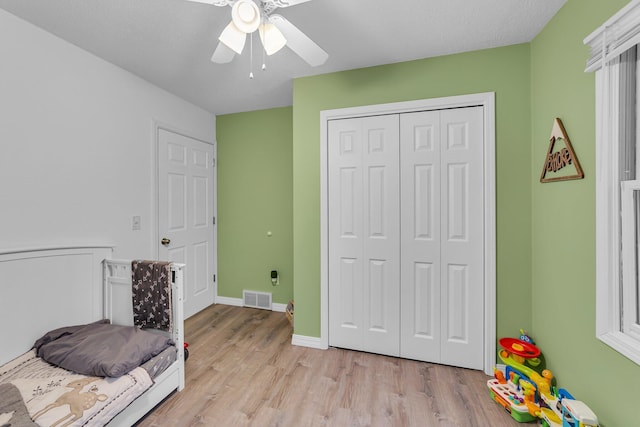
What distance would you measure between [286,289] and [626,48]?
3127 mm

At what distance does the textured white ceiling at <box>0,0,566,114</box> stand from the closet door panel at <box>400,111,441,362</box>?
0.55 m

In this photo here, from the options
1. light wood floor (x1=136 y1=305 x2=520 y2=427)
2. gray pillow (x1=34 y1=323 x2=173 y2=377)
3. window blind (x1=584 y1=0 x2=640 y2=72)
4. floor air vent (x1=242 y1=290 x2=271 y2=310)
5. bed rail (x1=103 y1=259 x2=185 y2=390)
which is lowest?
light wood floor (x1=136 y1=305 x2=520 y2=427)

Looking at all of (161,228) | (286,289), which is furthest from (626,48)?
(161,228)

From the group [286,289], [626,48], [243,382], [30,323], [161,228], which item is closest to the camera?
[626,48]

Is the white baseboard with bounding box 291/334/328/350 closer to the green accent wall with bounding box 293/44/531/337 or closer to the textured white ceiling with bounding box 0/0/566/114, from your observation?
the green accent wall with bounding box 293/44/531/337

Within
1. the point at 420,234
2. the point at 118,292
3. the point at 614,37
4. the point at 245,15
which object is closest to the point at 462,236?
the point at 420,234

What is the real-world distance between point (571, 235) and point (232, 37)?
6.86 ft

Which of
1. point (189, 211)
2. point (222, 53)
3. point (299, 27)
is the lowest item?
point (189, 211)

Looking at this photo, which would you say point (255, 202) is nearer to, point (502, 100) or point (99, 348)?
point (99, 348)

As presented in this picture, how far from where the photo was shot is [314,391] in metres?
1.87

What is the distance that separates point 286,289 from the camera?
3.24m

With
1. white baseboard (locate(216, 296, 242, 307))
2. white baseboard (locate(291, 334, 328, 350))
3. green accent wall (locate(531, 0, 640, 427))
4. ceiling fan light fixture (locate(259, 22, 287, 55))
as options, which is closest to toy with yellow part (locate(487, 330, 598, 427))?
green accent wall (locate(531, 0, 640, 427))

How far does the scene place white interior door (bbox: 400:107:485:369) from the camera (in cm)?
205

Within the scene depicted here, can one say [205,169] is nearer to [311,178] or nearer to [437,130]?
[311,178]
